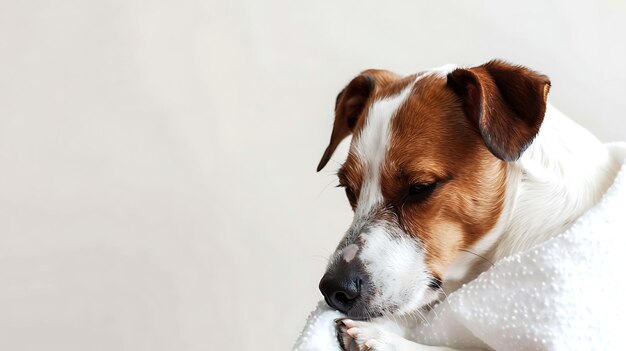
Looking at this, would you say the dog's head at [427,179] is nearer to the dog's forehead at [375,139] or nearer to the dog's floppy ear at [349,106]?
the dog's forehead at [375,139]

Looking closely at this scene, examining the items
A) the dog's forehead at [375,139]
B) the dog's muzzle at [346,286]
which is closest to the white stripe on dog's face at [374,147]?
the dog's forehead at [375,139]

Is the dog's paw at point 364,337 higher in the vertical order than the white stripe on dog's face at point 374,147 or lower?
lower

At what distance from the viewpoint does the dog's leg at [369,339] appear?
115 cm

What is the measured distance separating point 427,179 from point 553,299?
11.6 inches

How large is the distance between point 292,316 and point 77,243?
29.5 inches

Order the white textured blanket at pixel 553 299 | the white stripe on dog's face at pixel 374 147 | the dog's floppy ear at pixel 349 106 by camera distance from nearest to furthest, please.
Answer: the white textured blanket at pixel 553 299
the white stripe on dog's face at pixel 374 147
the dog's floppy ear at pixel 349 106

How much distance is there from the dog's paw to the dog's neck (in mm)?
216

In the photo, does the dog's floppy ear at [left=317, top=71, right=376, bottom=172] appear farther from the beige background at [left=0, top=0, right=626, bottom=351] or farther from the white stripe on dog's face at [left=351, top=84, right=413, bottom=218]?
the beige background at [left=0, top=0, right=626, bottom=351]

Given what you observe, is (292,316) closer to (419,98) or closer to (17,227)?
(17,227)

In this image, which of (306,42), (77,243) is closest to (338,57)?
(306,42)

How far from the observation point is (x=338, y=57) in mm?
2322

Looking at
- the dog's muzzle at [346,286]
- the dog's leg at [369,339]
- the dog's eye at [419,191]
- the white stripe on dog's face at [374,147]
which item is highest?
the white stripe on dog's face at [374,147]

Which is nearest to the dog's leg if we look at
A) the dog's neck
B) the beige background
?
the dog's neck

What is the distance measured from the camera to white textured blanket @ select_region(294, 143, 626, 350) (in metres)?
1.13
